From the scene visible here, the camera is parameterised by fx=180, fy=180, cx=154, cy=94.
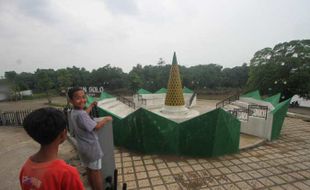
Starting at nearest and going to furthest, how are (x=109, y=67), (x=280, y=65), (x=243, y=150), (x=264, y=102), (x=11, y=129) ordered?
(x=243, y=150)
(x=11, y=129)
(x=264, y=102)
(x=280, y=65)
(x=109, y=67)

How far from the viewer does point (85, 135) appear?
2.64m

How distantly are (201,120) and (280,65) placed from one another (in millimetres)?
18090

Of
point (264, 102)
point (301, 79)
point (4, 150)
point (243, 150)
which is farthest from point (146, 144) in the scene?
point (301, 79)

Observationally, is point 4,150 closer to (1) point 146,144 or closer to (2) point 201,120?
(1) point 146,144

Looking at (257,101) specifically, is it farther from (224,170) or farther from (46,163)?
(46,163)

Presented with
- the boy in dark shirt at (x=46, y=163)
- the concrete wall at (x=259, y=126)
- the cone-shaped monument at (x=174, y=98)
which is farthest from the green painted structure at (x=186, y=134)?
the boy in dark shirt at (x=46, y=163)

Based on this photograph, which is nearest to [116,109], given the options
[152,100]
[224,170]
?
[152,100]

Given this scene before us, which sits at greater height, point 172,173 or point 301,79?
point 301,79

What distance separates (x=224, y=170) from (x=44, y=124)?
5118mm

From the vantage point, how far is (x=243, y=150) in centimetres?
651

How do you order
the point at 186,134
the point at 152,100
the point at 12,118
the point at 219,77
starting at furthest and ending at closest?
the point at 219,77 → the point at 152,100 → the point at 12,118 → the point at 186,134

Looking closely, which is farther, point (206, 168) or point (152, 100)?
point (152, 100)

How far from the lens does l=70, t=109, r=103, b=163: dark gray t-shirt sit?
2.56 m

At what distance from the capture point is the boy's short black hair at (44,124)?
123 centimetres
